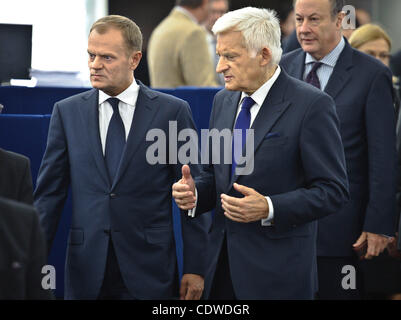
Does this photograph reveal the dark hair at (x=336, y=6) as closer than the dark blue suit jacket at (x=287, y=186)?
No

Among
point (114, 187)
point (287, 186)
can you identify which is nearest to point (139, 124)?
point (114, 187)

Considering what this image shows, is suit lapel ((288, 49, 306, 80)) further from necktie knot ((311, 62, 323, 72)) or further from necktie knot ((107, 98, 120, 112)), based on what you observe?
necktie knot ((107, 98, 120, 112))

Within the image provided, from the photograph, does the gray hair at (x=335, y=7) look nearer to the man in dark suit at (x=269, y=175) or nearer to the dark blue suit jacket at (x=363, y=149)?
the dark blue suit jacket at (x=363, y=149)

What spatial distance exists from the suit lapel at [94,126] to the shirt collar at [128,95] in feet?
0.06

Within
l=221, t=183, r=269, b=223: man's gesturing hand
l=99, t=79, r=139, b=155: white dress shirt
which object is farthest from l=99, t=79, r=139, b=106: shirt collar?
l=221, t=183, r=269, b=223: man's gesturing hand

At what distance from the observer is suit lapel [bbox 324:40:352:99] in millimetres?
3478

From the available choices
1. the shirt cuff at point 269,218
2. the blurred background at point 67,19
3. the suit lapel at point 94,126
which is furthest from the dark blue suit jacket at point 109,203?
the blurred background at point 67,19

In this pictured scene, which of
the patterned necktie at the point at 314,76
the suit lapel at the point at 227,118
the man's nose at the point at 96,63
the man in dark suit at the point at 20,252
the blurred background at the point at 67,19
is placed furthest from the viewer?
the blurred background at the point at 67,19

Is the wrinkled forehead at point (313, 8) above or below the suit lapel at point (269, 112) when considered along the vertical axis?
above

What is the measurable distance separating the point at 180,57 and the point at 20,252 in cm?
408

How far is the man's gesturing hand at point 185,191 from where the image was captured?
2.71m

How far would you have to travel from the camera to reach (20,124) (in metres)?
3.68

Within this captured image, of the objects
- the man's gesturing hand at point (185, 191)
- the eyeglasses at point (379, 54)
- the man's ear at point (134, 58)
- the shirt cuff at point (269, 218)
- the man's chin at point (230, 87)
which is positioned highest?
the eyeglasses at point (379, 54)
